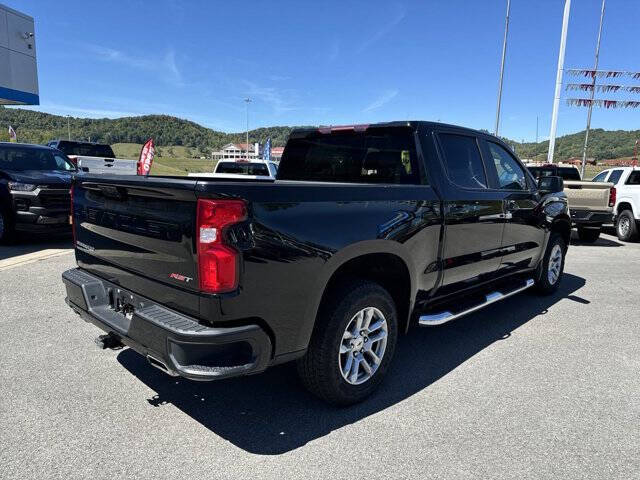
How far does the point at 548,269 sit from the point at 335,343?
4.13 meters

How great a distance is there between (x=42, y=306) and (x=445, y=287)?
13.8ft

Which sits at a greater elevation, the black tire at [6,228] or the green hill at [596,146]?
the green hill at [596,146]

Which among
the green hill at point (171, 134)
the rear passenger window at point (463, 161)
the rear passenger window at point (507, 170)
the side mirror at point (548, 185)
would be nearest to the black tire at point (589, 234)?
the side mirror at point (548, 185)

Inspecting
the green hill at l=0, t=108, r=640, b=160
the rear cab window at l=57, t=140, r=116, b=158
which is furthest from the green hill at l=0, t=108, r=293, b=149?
the rear cab window at l=57, t=140, r=116, b=158

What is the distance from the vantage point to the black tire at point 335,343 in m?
2.79

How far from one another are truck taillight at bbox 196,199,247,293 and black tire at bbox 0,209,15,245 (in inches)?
299

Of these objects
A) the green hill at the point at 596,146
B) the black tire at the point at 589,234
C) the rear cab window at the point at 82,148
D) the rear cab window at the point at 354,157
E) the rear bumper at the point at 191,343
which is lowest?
the black tire at the point at 589,234

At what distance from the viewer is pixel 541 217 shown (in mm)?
5242

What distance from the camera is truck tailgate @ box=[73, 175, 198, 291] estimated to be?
7.63ft

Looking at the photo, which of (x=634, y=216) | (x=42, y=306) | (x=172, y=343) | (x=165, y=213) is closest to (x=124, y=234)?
(x=165, y=213)

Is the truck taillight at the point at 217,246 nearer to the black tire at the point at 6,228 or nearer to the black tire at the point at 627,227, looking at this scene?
the black tire at the point at 6,228

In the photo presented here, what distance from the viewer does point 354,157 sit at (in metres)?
4.01

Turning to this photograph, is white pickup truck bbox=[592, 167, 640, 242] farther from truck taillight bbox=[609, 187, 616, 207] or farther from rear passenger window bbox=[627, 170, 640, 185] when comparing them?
truck taillight bbox=[609, 187, 616, 207]

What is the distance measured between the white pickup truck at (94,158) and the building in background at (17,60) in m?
3.87
